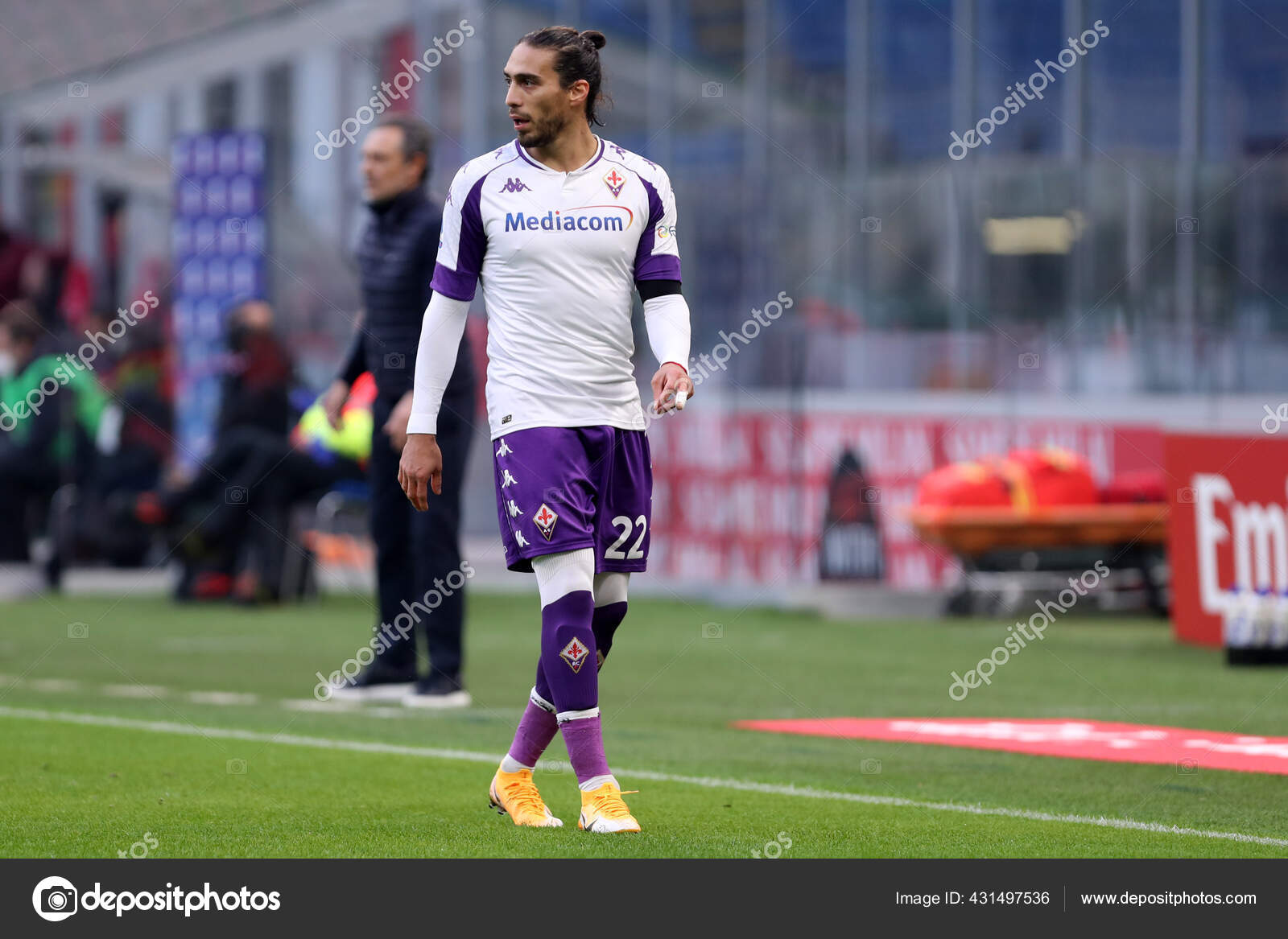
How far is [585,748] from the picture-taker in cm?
554

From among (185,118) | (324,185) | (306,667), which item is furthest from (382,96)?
(306,667)

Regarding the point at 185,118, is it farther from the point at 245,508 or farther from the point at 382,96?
the point at 245,508

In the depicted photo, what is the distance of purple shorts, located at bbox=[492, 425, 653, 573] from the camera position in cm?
549

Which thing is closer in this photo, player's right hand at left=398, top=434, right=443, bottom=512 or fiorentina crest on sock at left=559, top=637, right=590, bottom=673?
fiorentina crest on sock at left=559, top=637, right=590, bottom=673

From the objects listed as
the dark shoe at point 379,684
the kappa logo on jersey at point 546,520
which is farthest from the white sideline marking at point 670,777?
the kappa logo on jersey at point 546,520

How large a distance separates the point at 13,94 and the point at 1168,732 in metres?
27.4

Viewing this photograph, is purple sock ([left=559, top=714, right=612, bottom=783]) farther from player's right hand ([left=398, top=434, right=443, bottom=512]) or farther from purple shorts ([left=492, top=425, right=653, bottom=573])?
player's right hand ([left=398, top=434, right=443, bottom=512])

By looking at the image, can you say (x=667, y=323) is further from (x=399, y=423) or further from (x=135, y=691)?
(x=135, y=691)

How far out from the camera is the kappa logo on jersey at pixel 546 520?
5477mm

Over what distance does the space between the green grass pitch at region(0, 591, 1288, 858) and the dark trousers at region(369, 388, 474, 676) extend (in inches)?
15.7

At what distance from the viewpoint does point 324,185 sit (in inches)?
1093

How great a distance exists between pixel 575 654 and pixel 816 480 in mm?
10284

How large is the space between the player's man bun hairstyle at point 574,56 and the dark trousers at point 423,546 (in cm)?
315

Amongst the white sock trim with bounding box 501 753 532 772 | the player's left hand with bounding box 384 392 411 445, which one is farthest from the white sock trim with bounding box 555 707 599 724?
the player's left hand with bounding box 384 392 411 445
